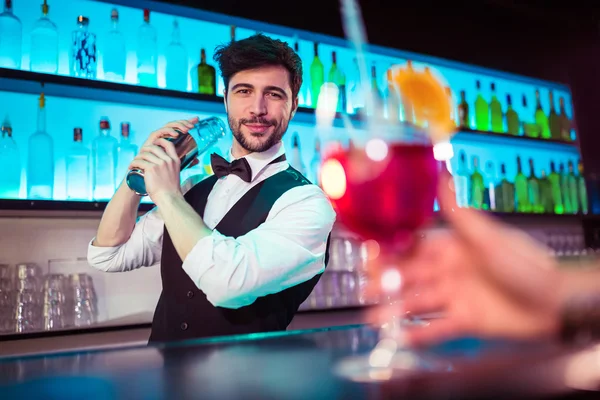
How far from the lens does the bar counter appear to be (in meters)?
0.30

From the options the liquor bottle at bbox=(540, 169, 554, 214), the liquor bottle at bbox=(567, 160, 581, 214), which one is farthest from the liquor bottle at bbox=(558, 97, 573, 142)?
the liquor bottle at bbox=(540, 169, 554, 214)

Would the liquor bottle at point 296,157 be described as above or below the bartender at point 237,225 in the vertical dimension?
above

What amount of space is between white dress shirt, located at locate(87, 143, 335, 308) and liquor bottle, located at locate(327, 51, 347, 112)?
30.9 inches

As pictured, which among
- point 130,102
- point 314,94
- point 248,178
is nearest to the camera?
point 248,178

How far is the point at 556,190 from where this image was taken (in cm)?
301

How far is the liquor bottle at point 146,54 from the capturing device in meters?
1.86

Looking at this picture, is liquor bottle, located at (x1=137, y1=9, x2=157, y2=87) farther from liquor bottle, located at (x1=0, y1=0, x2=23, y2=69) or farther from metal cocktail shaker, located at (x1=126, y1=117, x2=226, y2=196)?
metal cocktail shaker, located at (x1=126, y1=117, x2=226, y2=196)

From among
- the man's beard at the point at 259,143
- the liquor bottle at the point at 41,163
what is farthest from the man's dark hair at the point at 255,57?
the liquor bottle at the point at 41,163

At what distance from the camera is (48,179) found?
170cm

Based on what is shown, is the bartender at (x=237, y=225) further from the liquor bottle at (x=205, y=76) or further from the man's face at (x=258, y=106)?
the liquor bottle at (x=205, y=76)

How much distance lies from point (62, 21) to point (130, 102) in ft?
1.28

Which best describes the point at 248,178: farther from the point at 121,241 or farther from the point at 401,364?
the point at 401,364

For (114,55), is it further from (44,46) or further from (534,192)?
(534,192)

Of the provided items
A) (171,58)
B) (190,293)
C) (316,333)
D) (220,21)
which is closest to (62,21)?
(171,58)
